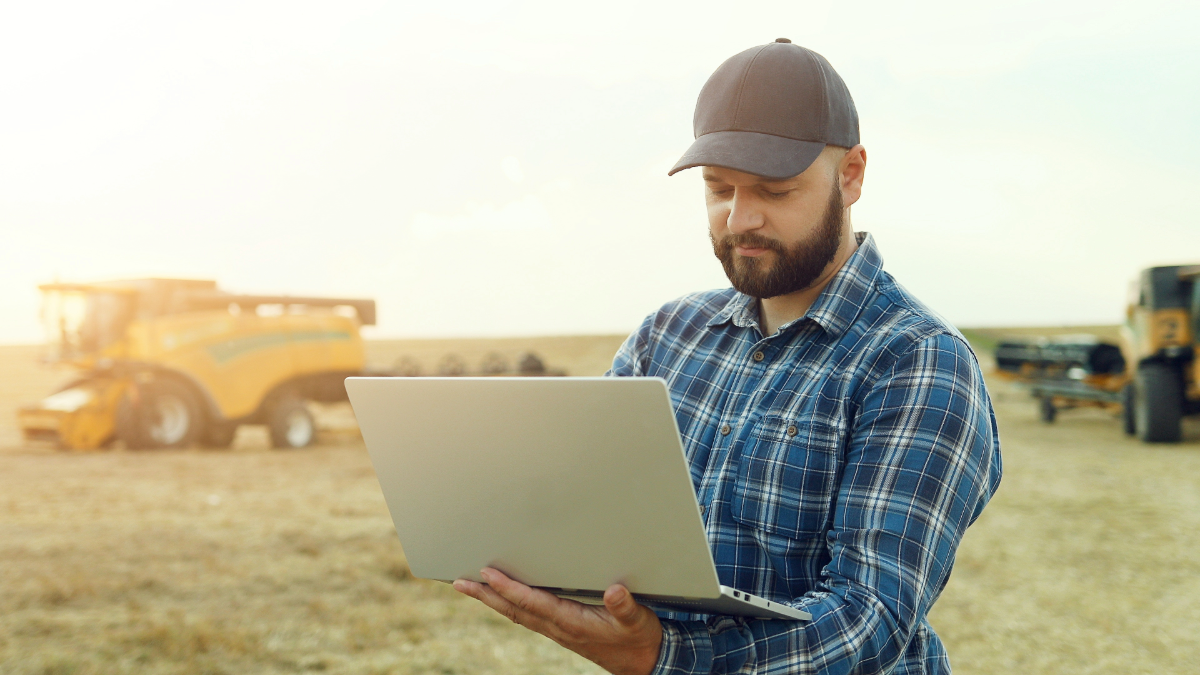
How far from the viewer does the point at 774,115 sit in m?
1.51

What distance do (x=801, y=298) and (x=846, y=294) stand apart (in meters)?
0.09

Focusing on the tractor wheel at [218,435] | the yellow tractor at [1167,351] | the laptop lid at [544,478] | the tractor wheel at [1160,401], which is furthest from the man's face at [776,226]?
the tractor wheel at [218,435]

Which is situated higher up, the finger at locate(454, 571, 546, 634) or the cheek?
the cheek

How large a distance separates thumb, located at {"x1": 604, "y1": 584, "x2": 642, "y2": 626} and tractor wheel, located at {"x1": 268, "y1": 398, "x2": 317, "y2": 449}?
11.4m

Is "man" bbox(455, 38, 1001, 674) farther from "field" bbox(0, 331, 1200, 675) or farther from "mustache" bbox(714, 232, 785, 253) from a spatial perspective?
"field" bbox(0, 331, 1200, 675)

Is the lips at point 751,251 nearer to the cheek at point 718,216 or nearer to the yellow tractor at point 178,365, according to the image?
the cheek at point 718,216

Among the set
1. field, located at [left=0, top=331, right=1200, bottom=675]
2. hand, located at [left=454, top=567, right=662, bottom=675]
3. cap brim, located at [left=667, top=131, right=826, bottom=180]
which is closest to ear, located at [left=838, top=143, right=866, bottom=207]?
cap brim, located at [left=667, top=131, right=826, bottom=180]

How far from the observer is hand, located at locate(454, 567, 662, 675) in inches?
50.3

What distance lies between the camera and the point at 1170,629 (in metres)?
4.35

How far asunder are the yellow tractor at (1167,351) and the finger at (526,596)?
1024 centimetres

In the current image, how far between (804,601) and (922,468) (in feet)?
0.89

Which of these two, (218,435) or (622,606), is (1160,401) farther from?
(218,435)

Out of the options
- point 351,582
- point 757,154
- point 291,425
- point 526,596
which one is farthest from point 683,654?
point 291,425

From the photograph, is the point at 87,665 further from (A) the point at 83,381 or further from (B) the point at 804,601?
(A) the point at 83,381
